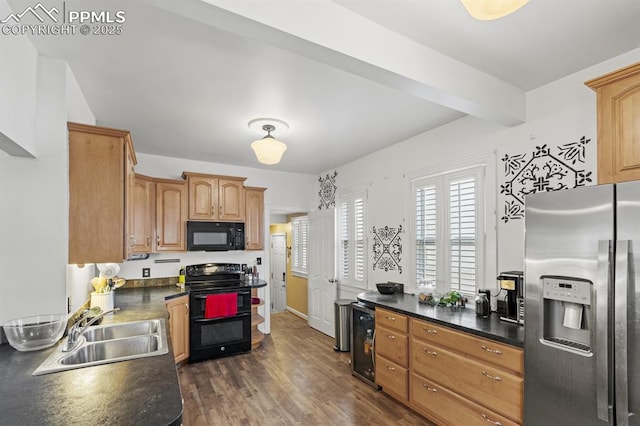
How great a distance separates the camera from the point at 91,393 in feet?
4.24

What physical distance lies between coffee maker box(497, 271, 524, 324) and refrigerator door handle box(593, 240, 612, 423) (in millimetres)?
740

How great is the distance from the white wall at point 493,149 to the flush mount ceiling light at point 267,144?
1557mm

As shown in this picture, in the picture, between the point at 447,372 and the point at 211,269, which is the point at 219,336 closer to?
the point at 211,269

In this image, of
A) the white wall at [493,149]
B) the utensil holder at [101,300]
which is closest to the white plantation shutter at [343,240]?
the white wall at [493,149]

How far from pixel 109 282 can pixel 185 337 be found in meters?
1.36

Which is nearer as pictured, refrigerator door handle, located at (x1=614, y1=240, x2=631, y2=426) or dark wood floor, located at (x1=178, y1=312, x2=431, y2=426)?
refrigerator door handle, located at (x1=614, y1=240, x2=631, y2=426)

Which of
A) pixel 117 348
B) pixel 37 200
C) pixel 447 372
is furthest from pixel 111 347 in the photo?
pixel 447 372

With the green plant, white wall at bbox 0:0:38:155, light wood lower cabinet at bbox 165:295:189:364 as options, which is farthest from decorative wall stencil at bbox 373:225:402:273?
white wall at bbox 0:0:38:155

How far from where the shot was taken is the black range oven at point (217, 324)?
3920 mm

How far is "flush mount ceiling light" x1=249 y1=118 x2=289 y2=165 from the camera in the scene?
3.06 m

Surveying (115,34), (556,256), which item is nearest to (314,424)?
(556,256)

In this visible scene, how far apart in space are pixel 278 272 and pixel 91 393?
5960mm

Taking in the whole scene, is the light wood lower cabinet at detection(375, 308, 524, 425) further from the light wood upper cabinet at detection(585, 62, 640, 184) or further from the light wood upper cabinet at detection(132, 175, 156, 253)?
the light wood upper cabinet at detection(132, 175, 156, 253)

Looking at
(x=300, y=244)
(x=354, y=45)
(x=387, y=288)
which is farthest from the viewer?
(x=300, y=244)
